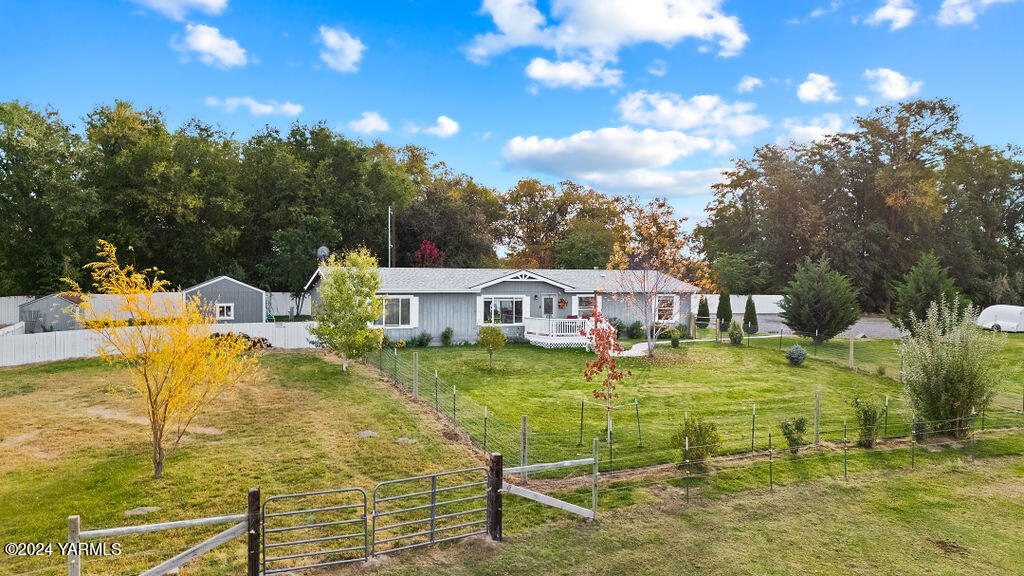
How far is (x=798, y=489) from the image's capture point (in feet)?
31.7

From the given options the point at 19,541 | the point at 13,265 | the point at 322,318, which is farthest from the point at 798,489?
the point at 13,265

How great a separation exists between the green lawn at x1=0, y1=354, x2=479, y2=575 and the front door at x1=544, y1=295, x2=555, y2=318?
1268cm

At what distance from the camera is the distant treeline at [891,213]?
141 feet

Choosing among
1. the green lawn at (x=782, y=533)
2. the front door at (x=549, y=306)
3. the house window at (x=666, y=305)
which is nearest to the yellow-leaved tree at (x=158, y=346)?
the green lawn at (x=782, y=533)

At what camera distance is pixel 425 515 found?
8.39 meters

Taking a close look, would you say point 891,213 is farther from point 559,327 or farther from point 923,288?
point 559,327

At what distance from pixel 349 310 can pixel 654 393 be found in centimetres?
1070

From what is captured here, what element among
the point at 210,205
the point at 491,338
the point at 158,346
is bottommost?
the point at 491,338

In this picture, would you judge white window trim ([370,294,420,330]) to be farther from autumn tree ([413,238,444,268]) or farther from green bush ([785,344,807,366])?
green bush ([785,344,807,366])

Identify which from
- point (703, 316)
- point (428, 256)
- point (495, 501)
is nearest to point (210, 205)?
point (428, 256)

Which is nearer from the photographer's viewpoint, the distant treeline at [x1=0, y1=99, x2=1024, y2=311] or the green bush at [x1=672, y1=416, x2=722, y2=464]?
the green bush at [x1=672, y1=416, x2=722, y2=464]

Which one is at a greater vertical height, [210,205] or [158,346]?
[210,205]

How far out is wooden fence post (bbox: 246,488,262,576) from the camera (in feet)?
20.7

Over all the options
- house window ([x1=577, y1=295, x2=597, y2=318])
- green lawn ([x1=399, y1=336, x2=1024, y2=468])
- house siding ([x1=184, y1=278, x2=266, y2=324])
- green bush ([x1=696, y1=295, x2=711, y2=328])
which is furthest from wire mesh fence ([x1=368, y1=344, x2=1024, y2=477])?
green bush ([x1=696, y1=295, x2=711, y2=328])
